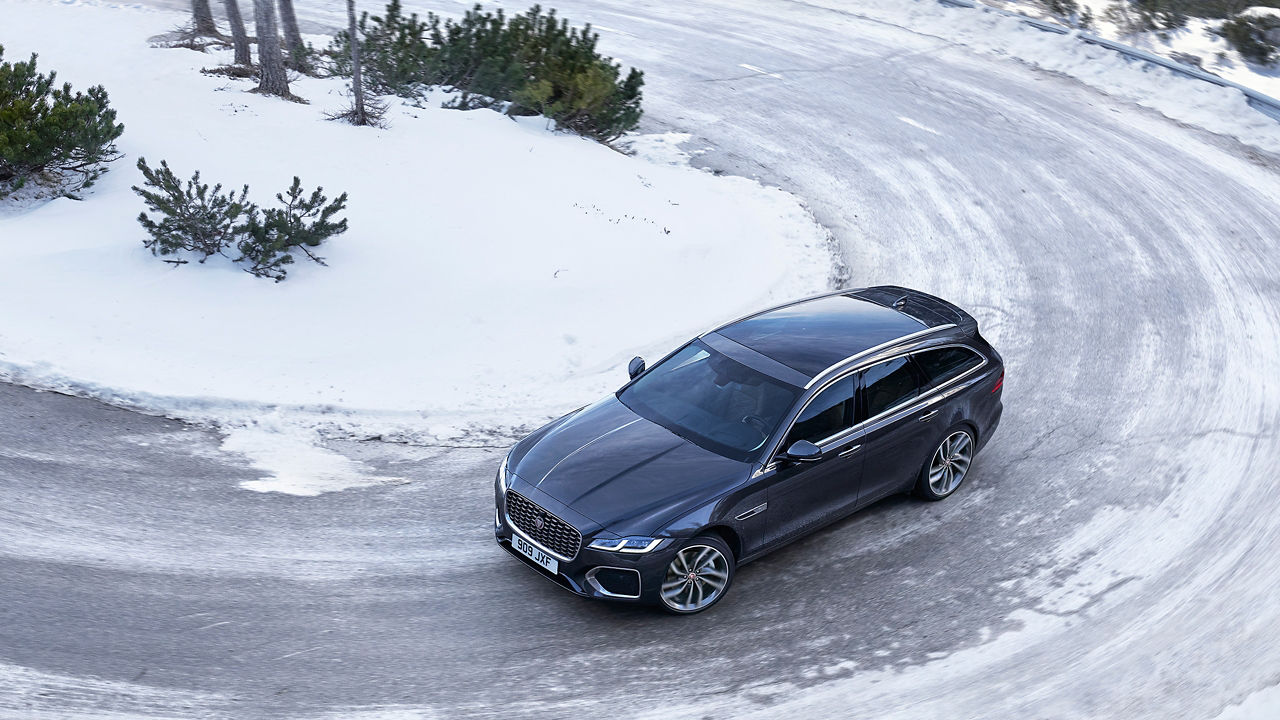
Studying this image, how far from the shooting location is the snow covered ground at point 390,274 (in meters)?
10.3

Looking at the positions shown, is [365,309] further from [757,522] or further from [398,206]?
[757,522]

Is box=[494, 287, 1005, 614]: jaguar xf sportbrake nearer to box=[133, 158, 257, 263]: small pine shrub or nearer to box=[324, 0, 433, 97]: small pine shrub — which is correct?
box=[133, 158, 257, 263]: small pine shrub

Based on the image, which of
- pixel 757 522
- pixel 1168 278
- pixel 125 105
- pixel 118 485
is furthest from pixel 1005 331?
pixel 125 105

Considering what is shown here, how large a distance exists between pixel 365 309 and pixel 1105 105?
47.2 feet

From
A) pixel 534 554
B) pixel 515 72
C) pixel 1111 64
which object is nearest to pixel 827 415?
pixel 534 554

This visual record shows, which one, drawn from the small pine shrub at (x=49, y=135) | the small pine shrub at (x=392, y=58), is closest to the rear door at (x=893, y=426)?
the small pine shrub at (x=49, y=135)

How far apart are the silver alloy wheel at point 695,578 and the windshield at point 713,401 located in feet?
2.34

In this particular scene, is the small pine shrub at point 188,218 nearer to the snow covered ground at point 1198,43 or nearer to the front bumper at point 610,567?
the front bumper at point 610,567

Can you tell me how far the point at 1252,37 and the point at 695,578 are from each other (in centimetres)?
1991

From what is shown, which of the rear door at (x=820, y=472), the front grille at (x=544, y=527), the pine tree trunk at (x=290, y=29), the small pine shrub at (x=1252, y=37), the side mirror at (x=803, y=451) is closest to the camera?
the front grille at (x=544, y=527)

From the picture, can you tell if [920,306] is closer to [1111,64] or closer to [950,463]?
[950,463]

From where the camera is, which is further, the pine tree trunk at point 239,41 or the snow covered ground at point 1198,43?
the snow covered ground at point 1198,43

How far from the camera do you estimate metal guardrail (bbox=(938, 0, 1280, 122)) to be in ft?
61.8

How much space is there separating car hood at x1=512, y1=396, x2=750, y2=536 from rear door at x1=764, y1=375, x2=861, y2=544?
40 cm
